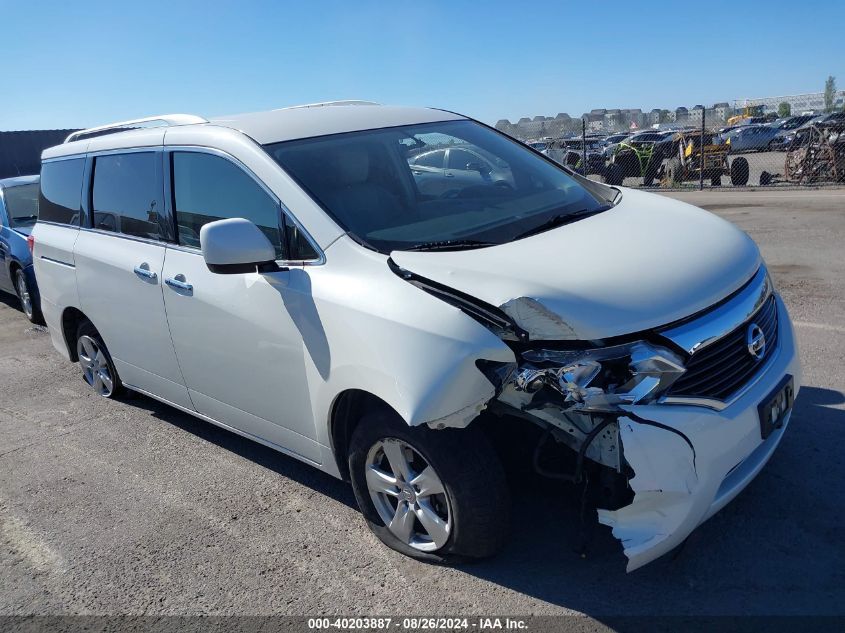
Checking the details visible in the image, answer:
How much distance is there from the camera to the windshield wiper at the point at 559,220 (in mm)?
3452

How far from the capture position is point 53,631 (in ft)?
10.3

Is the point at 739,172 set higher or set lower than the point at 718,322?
lower

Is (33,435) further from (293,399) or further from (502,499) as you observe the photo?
(502,499)

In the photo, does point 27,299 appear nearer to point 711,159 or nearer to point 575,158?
point 711,159

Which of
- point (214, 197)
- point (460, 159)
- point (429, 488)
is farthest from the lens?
point (460, 159)

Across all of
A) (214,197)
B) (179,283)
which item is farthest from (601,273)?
(179,283)

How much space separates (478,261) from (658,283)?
0.70m

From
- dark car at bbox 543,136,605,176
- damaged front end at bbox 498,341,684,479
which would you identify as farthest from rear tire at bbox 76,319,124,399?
dark car at bbox 543,136,605,176

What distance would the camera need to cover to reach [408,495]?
319 cm

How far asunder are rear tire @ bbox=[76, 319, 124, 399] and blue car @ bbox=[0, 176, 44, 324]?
3315 millimetres

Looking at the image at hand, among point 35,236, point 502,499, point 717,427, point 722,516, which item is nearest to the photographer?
point 717,427

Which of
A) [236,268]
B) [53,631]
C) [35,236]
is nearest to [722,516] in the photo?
[236,268]

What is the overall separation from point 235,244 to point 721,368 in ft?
6.72

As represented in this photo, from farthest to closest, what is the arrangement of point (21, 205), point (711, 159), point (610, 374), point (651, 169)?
point (651, 169) → point (711, 159) → point (21, 205) → point (610, 374)
